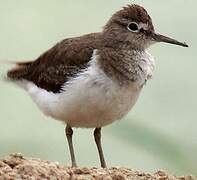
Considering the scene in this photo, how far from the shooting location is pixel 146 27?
272 inches

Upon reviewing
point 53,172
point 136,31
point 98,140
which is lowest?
point 53,172

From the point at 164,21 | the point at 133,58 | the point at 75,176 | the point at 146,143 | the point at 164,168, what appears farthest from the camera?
the point at 164,21

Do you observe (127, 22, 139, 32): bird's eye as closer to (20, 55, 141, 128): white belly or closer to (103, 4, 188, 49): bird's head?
(103, 4, 188, 49): bird's head

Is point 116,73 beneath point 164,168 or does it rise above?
above

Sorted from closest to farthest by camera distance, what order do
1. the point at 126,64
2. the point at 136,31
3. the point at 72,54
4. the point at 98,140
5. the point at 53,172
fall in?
the point at 53,172 < the point at 126,64 < the point at 72,54 < the point at 136,31 < the point at 98,140

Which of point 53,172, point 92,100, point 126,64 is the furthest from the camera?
point 126,64

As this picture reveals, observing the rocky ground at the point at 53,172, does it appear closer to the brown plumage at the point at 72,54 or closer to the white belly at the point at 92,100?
the white belly at the point at 92,100

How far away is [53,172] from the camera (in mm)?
5160

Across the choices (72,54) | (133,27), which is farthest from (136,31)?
(72,54)

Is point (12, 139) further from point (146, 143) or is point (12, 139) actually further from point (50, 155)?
point (146, 143)

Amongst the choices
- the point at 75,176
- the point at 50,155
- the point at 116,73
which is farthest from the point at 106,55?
the point at 75,176

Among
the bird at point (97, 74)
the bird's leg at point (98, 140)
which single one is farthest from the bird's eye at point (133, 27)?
the bird's leg at point (98, 140)

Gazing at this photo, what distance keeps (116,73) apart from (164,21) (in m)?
1.98

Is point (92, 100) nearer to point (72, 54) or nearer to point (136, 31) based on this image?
point (72, 54)
